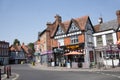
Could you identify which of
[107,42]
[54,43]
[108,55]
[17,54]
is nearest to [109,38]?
[107,42]

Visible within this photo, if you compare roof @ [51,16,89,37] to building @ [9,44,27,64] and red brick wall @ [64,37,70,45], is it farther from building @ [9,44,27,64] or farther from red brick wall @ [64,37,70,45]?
building @ [9,44,27,64]

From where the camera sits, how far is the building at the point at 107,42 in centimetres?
3372

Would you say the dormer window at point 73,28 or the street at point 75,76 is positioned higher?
the dormer window at point 73,28

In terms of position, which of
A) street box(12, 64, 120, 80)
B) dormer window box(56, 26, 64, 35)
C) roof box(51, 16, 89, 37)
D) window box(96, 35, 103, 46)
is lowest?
street box(12, 64, 120, 80)

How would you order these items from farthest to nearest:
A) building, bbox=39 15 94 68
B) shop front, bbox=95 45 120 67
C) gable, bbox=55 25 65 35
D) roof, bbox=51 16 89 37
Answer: gable, bbox=55 25 65 35, roof, bbox=51 16 89 37, building, bbox=39 15 94 68, shop front, bbox=95 45 120 67

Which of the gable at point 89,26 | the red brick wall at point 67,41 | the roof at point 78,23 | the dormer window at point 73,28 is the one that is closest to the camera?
the roof at point 78,23

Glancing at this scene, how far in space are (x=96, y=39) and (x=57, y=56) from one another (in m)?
10.1

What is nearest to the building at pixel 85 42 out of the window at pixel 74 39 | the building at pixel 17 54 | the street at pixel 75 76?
the window at pixel 74 39

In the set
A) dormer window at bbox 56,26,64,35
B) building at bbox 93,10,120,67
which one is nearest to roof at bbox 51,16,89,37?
dormer window at bbox 56,26,64,35

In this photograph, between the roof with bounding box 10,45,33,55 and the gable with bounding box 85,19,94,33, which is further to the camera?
the roof with bounding box 10,45,33,55

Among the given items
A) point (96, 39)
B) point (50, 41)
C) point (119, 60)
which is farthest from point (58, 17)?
point (119, 60)

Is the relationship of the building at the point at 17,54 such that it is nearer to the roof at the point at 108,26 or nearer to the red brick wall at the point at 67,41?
the red brick wall at the point at 67,41

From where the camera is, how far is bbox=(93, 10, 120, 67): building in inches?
1328

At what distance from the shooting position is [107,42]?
35469mm
